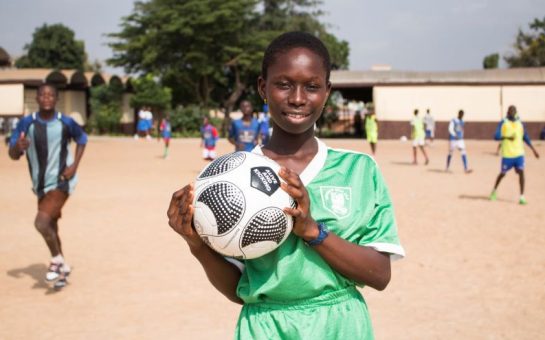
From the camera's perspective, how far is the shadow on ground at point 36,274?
5.86m

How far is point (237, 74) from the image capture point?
39.2 m

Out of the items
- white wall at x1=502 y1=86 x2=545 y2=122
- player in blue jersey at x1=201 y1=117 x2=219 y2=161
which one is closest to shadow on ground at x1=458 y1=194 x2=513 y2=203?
player in blue jersey at x1=201 y1=117 x2=219 y2=161

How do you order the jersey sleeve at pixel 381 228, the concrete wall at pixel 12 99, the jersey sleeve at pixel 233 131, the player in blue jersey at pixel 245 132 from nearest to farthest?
1. the jersey sleeve at pixel 381 228
2. the player in blue jersey at pixel 245 132
3. the jersey sleeve at pixel 233 131
4. the concrete wall at pixel 12 99

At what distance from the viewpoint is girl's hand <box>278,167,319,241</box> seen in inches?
66.2

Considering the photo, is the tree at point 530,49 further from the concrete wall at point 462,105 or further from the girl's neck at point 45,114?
the girl's neck at point 45,114

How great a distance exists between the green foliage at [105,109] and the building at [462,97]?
A: 573 inches

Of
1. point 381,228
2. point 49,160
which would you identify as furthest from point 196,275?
point 381,228

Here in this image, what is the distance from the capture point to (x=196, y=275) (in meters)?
6.09

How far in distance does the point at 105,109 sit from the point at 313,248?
3716cm

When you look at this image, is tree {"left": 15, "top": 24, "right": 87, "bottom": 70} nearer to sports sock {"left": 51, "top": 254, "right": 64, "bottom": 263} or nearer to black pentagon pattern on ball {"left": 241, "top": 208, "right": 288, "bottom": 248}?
sports sock {"left": 51, "top": 254, "right": 64, "bottom": 263}

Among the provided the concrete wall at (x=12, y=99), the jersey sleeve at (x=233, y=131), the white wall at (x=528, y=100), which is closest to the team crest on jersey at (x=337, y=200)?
the jersey sleeve at (x=233, y=131)

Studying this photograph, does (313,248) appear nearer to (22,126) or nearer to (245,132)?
(22,126)

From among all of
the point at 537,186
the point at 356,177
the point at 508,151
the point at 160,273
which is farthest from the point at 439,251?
the point at 537,186

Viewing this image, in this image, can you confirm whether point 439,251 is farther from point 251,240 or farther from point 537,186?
point 537,186
